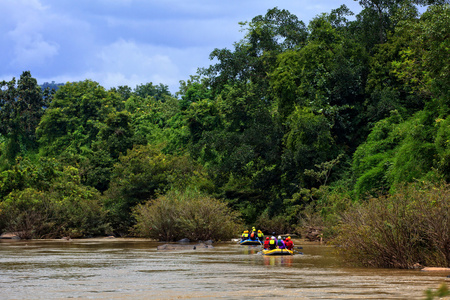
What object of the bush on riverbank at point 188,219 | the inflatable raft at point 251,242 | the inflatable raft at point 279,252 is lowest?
the inflatable raft at point 279,252

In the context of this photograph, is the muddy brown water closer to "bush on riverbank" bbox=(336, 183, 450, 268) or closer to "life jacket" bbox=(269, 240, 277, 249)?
"bush on riverbank" bbox=(336, 183, 450, 268)

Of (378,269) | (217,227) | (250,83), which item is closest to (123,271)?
(378,269)

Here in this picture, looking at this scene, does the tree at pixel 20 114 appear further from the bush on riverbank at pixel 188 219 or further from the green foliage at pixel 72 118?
the bush on riverbank at pixel 188 219

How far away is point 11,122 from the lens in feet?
219

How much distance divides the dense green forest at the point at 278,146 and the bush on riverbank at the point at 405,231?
34.5ft

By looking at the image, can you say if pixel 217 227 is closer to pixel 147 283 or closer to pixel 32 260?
pixel 32 260

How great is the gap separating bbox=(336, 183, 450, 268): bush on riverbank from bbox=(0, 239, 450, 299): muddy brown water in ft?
2.56

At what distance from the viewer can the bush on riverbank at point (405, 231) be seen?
1606 cm

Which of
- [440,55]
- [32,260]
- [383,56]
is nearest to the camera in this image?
[32,260]

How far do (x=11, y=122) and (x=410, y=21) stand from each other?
161 feet

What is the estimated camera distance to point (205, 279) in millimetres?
15297

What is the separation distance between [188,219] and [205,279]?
61.0 feet

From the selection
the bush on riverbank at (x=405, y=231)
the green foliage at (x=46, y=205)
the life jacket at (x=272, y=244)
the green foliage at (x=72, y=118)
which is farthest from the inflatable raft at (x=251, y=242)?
the green foliage at (x=72, y=118)

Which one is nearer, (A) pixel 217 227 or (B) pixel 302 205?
(A) pixel 217 227
